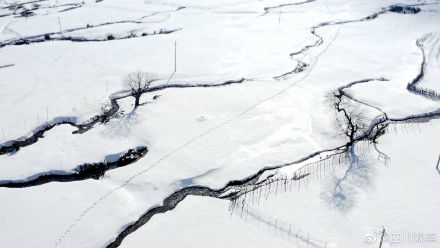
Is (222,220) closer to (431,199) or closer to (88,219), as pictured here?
(88,219)

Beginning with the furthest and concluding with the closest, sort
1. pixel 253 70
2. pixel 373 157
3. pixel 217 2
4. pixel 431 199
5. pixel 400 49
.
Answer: pixel 217 2, pixel 400 49, pixel 253 70, pixel 373 157, pixel 431 199

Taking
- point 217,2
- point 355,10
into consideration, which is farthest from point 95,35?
point 355,10

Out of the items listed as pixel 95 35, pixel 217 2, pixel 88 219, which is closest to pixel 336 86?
pixel 88 219

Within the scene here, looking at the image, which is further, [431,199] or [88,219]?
[431,199]

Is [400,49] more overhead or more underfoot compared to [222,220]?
more overhead

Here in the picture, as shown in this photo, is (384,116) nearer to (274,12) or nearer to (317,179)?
(317,179)

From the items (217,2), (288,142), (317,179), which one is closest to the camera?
(317,179)
